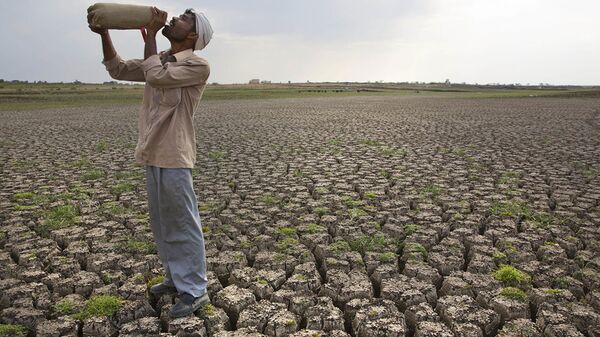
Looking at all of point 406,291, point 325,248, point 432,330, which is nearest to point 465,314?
point 432,330

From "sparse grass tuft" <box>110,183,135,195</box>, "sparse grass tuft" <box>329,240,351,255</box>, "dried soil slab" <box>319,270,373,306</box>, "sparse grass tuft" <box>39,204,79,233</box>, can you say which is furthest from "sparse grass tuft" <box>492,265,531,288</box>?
"sparse grass tuft" <box>110,183,135,195</box>

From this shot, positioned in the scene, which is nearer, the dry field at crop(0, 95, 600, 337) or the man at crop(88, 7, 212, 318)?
the man at crop(88, 7, 212, 318)

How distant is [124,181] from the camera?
6.29m

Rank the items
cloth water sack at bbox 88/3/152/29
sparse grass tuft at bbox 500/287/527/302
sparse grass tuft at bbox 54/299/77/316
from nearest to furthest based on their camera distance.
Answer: cloth water sack at bbox 88/3/152/29
sparse grass tuft at bbox 54/299/77/316
sparse grass tuft at bbox 500/287/527/302

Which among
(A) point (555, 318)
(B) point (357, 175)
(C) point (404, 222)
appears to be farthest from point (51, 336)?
(B) point (357, 175)

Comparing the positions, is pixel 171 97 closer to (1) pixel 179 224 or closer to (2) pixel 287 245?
(1) pixel 179 224

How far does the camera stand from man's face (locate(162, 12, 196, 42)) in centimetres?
243

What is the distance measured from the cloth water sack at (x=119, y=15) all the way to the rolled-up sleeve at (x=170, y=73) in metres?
0.20

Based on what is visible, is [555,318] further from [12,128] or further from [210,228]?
[12,128]

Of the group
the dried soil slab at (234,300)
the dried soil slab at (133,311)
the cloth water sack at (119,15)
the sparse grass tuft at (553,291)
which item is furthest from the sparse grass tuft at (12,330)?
the sparse grass tuft at (553,291)

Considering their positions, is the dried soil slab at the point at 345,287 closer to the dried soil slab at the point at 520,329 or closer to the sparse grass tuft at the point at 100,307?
the dried soil slab at the point at 520,329

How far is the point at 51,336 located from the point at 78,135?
1059cm

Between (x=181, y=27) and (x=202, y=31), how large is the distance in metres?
0.11

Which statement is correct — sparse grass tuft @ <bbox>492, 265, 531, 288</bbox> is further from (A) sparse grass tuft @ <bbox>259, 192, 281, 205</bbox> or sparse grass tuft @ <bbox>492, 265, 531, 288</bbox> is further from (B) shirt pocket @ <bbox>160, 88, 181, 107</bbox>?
(A) sparse grass tuft @ <bbox>259, 192, 281, 205</bbox>
